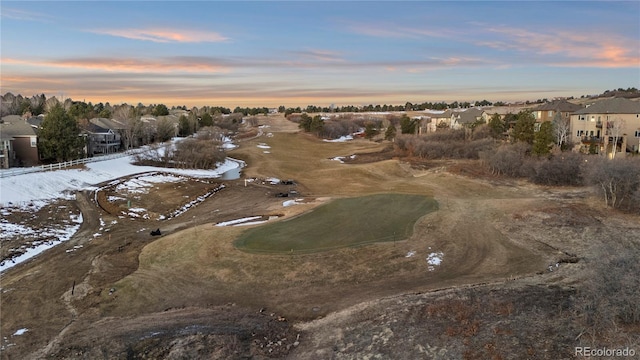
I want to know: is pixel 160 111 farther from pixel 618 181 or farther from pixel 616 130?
pixel 618 181

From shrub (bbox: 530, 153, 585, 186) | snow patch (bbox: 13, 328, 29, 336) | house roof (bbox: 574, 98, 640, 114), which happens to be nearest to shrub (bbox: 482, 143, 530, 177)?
shrub (bbox: 530, 153, 585, 186)

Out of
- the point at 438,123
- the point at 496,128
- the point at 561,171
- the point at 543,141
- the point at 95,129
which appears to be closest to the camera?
the point at 561,171

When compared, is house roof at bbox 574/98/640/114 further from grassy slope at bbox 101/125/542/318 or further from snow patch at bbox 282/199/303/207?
snow patch at bbox 282/199/303/207

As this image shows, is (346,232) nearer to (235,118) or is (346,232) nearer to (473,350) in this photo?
(473,350)

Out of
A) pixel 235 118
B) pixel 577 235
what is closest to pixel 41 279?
pixel 577 235

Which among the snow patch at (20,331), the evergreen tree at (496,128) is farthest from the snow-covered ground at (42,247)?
the evergreen tree at (496,128)

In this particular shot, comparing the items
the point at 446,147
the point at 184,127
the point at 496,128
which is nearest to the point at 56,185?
the point at 446,147
